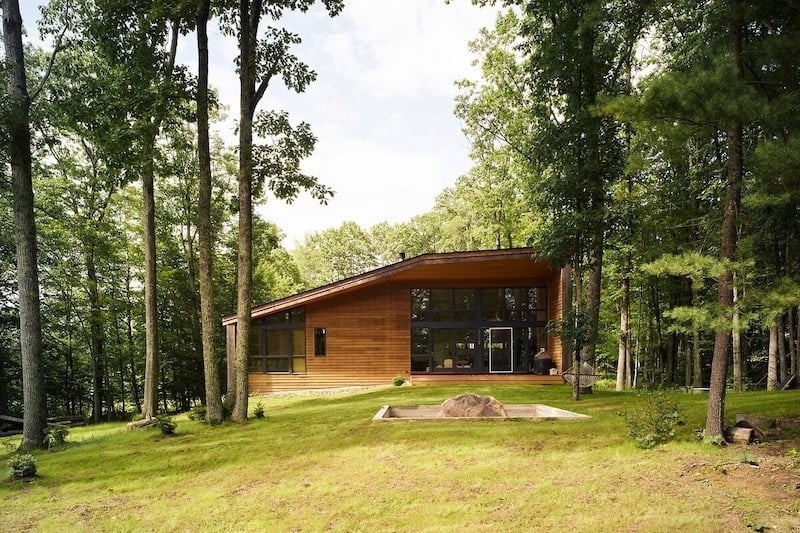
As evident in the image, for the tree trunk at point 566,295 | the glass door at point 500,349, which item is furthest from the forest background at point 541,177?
the glass door at point 500,349

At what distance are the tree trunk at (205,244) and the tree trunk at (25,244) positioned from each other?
2617mm

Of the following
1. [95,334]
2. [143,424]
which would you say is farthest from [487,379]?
[95,334]

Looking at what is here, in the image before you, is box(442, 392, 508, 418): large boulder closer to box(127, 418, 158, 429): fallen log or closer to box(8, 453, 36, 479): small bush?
box(8, 453, 36, 479): small bush

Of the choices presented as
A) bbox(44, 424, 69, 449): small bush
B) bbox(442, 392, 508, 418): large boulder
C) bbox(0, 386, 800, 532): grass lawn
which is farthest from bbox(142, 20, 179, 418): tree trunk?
bbox(442, 392, 508, 418): large boulder

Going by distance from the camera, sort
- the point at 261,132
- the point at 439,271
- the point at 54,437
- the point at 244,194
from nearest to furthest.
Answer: the point at 54,437, the point at 244,194, the point at 261,132, the point at 439,271

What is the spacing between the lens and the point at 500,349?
60.8 feet

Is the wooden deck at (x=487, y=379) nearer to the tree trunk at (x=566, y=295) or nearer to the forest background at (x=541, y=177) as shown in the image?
the tree trunk at (x=566, y=295)

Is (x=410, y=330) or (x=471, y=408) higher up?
(x=410, y=330)

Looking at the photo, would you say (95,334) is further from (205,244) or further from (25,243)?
(205,244)

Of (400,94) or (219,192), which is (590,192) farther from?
(400,94)

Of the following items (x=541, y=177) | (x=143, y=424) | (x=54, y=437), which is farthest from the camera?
(x=541, y=177)

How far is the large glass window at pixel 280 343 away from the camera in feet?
59.0

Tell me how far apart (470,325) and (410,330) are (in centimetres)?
224

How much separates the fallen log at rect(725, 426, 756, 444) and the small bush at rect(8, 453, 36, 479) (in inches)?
338
